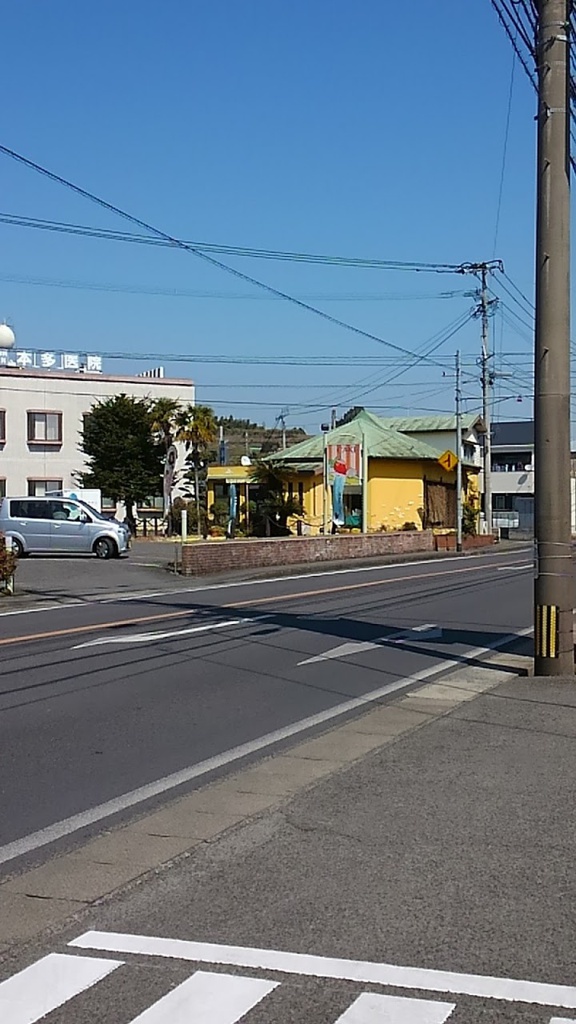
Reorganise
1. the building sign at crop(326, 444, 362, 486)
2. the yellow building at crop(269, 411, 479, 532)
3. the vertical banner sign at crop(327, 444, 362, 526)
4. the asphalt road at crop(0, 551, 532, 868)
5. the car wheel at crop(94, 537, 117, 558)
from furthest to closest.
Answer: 1. the yellow building at crop(269, 411, 479, 532)
2. the building sign at crop(326, 444, 362, 486)
3. the vertical banner sign at crop(327, 444, 362, 526)
4. the car wheel at crop(94, 537, 117, 558)
5. the asphalt road at crop(0, 551, 532, 868)

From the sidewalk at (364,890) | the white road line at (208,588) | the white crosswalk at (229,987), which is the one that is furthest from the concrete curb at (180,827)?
the white road line at (208,588)

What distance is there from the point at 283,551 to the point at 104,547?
18.4 feet

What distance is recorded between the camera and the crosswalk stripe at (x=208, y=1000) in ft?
14.5

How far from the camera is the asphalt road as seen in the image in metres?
8.55

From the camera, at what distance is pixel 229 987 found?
4.73 metres

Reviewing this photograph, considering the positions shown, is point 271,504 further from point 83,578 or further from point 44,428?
point 83,578

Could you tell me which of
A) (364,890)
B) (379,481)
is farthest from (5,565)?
(379,481)

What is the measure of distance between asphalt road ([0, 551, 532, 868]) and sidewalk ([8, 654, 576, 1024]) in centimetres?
74

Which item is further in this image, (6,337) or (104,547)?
(6,337)

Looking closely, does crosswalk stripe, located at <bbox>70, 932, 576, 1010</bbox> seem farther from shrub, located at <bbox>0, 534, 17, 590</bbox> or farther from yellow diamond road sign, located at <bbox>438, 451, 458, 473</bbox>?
yellow diamond road sign, located at <bbox>438, 451, 458, 473</bbox>

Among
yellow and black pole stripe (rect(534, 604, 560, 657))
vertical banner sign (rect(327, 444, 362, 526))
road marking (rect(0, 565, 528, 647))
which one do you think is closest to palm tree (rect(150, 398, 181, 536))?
vertical banner sign (rect(327, 444, 362, 526))

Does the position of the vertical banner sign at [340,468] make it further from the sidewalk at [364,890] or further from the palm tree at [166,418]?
the sidewalk at [364,890]

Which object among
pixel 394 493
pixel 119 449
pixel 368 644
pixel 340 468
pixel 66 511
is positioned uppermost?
pixel 119 449

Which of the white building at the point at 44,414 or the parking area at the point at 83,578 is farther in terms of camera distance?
the white building at the point at 44,414
